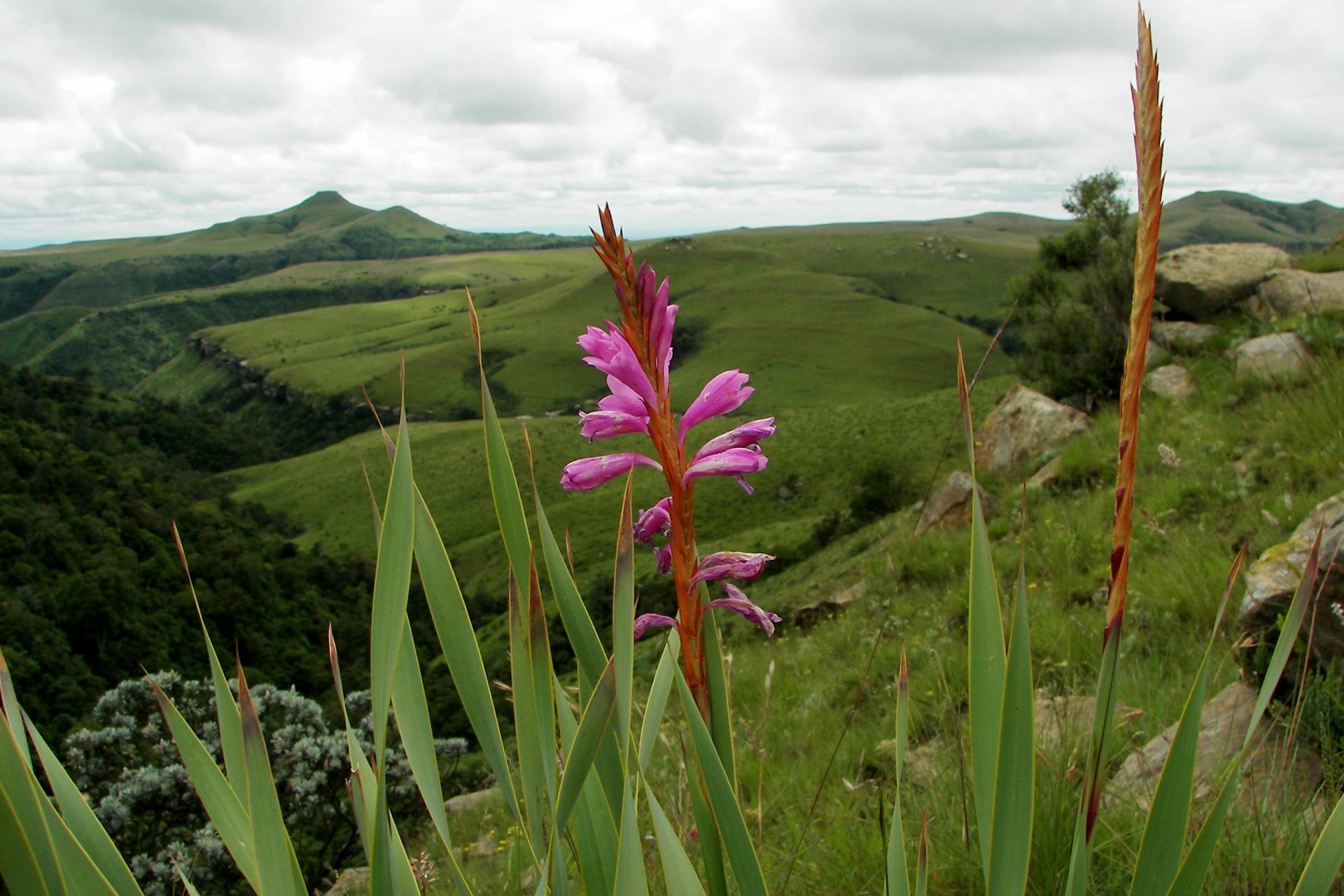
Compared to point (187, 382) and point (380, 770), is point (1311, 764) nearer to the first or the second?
point (380, 770)

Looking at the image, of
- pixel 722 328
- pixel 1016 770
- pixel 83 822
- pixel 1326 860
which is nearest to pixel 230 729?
pixel 83 822

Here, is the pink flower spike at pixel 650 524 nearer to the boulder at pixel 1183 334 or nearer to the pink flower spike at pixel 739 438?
the pink flower spike at pixel 739 438

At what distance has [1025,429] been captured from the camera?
49.5ft

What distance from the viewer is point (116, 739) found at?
7.82 metres

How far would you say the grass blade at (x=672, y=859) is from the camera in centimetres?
109

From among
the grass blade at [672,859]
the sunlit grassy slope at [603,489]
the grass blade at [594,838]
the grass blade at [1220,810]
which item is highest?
the grass blade at [1220,810]

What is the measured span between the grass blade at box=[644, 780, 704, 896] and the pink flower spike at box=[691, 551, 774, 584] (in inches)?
12.2

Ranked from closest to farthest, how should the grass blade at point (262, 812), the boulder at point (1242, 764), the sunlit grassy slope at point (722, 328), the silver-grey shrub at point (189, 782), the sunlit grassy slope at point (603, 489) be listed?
the grass blade at point (262, 812)
the boulder at point (1242, 764)
the silver-grey shrub at point (189, 782)
the sunlit grassy slope at point (603, 489)
the sunlit grassy slope at point (722, 328)

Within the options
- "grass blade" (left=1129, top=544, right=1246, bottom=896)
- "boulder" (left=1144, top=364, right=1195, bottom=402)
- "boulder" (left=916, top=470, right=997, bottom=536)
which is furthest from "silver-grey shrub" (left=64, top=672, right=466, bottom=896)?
"boulder" (left=1144, top=364, right=1195, bottom=402)

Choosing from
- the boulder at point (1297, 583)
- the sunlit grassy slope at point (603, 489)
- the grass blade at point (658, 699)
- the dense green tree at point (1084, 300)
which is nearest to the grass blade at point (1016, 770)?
the grass blade at point (658, 699)

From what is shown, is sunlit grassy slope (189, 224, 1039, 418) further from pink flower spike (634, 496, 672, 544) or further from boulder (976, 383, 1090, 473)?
pink flower spike (634, 496, 672, 544)

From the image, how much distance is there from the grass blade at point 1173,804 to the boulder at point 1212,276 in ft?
48.7

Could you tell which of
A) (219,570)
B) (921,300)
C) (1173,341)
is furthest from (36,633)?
(921,300)

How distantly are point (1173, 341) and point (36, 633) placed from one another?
35.5 meters
